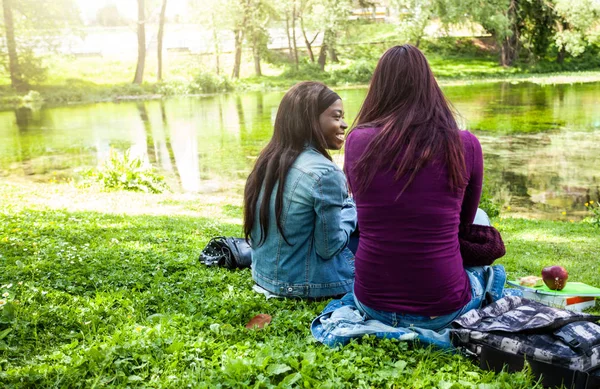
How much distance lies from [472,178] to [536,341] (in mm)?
832

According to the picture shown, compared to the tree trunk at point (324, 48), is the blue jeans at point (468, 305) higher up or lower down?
lower down

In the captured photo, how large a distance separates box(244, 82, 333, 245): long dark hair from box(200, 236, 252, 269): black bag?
76 cm

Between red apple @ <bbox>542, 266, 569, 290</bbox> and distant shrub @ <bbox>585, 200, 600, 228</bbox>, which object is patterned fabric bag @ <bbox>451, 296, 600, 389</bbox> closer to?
red apple @ <bbox>542, 266, 569, 290</bbox>

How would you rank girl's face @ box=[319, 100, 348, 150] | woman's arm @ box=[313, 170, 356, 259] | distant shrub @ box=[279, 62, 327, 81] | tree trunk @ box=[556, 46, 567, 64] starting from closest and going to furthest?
woman's arm @ box=[313, 170, 356, 259]
girl's face @ box=[319, 100, 348, 150]
distant shrub @ box=[279, 62, 327, 81]
tree trunk @ box=[556, 46, 567, 64]

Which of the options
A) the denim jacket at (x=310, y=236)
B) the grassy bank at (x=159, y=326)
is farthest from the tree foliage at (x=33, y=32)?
the denim jacket at (x=310, y=236)

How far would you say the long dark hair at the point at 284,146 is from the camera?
3.61 metres

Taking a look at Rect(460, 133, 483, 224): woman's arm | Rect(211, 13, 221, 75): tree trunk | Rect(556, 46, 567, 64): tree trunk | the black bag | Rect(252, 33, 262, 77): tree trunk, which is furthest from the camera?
Rect(556, 46, 567, 64): tree trunk

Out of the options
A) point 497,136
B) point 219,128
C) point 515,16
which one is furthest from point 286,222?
point 515,16

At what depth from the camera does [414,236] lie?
284 cm

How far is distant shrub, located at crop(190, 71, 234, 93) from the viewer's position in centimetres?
3519

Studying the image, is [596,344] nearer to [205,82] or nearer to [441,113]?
[441,113]

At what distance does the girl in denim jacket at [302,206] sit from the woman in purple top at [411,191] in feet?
1.64

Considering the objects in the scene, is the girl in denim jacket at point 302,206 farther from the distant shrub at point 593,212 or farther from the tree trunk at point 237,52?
the tree trunk at point 237,52

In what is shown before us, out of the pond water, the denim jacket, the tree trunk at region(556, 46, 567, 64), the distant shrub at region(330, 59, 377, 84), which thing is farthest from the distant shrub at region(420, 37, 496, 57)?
the denim jacket
